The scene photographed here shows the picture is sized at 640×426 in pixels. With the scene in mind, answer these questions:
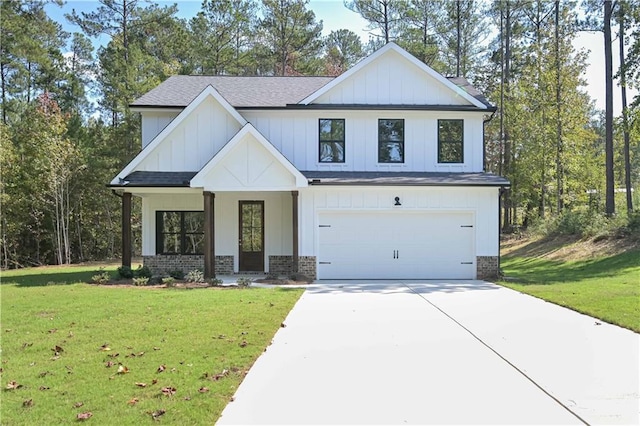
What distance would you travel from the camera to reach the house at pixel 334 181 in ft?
52.2

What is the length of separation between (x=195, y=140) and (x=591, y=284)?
1265 cm

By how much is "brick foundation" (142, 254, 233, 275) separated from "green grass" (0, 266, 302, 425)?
5.71 metres

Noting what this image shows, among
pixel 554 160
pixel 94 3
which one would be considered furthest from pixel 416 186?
pixel 94 3

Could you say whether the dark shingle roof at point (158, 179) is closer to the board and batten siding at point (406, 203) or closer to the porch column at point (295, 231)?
the porch column at point (295, 231)

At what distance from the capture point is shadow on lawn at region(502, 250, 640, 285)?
15.5m

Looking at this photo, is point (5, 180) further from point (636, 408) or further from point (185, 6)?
point (636, 408)

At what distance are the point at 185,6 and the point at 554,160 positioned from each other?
26.4m

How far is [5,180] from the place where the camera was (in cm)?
2302

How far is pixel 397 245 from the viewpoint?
1617cm

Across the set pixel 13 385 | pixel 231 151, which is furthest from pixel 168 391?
pixel 231 151

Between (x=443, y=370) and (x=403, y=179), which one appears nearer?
(x=443, y=370)

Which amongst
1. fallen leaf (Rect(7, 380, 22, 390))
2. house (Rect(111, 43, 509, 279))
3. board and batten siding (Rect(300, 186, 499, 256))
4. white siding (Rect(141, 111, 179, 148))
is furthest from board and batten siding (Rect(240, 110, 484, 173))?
fallen leaf (Rect(7, 380, 22, 390))

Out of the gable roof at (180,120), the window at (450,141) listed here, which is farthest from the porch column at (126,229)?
the window at (450,141)

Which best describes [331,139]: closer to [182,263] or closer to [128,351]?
[182,263]
